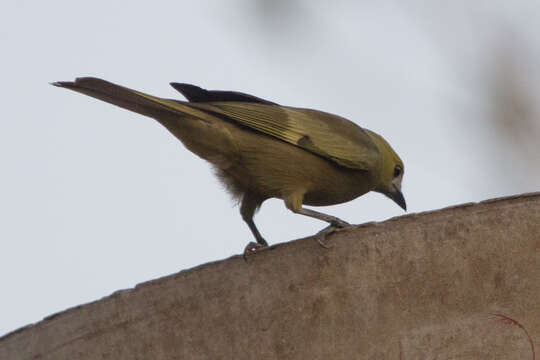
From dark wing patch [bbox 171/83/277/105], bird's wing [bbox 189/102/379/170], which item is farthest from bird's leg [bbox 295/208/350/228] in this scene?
dark wing patch [bbox 171/83/277/105]

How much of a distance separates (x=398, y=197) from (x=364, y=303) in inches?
128

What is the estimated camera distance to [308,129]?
17.6 ft

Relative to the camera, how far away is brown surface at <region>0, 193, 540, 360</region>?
9.95 ft

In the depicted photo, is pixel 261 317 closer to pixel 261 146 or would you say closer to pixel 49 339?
pixel 49 339

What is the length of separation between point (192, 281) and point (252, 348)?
418 millimetres

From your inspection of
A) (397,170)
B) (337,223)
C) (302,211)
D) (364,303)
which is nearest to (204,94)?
(302,211)

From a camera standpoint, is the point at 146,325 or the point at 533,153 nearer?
the point at 146,325

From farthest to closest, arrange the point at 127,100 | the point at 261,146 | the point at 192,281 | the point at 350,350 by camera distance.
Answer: the point at 261,146 → the point at 127,100 → the point at 192,281 → the point at 350,350

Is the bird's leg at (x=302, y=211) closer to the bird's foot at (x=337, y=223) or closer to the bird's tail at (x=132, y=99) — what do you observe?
the bird's foot at (x=337, y=223)

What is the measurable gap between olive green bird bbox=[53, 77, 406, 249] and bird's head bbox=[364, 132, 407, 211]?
267mm

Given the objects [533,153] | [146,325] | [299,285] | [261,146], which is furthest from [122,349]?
[533,153]

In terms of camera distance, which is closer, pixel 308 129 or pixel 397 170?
pixel 308 129

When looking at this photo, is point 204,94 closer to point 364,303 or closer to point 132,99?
point 132,99

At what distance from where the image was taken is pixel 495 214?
312 cm
